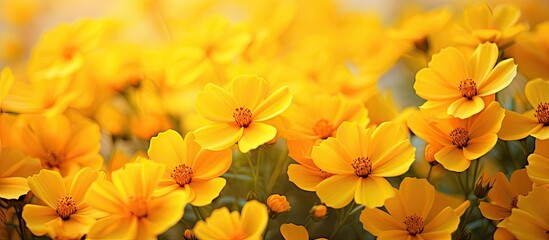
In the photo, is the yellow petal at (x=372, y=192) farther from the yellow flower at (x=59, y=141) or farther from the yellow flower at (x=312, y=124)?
the yellow flower at (x=59, y=141)

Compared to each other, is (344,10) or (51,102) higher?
(51,102)

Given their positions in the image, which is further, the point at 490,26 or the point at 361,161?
the point at 490,26

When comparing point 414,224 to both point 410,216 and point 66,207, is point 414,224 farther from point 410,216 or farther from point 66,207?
point 66,207

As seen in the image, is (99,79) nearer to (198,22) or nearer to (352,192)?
(198,22)

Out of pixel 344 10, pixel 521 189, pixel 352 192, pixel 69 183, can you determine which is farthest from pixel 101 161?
pixel 344 10

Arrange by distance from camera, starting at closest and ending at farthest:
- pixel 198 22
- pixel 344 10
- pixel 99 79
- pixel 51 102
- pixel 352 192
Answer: pixel 352 192 → pixel 51 102 → pixel 99 79 → pixel 198 22 → pixel 344 10

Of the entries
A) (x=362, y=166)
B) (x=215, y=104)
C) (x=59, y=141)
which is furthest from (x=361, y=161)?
(x=59, y=141)

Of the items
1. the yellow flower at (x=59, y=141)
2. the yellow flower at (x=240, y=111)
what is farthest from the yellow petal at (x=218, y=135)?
the yellow flower at (x=59, y=141)
